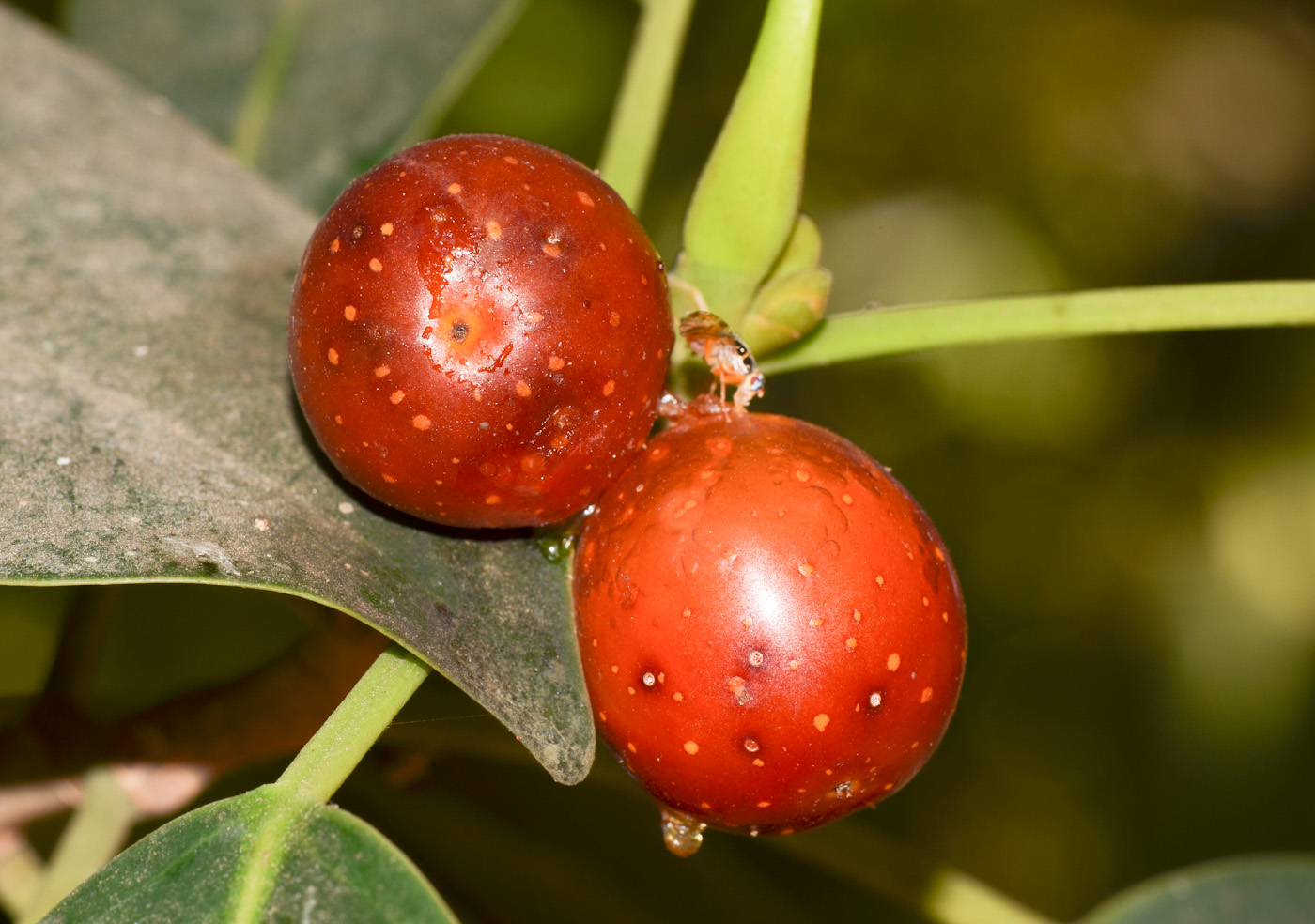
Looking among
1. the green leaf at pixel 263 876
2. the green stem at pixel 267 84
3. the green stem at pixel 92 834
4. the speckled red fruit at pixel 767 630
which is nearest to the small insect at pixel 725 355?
the speckled red fruit at pixel 767 630

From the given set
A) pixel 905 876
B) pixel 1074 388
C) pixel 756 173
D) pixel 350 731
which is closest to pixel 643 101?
pixel 756 173

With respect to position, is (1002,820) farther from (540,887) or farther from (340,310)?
(340,310)

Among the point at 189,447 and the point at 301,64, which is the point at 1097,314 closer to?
the point at 189,447

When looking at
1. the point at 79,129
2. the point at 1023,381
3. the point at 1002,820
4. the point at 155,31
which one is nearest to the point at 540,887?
the point at 79,129

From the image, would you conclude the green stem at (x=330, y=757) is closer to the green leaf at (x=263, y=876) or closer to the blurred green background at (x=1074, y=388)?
the green leaf at (x=263, y=876)

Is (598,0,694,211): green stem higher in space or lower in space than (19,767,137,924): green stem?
higher

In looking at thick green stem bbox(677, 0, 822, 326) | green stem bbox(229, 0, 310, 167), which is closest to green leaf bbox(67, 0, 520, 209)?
green stem bbox(229, 0, 310, 167)

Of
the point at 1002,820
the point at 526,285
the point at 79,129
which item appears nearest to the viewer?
the point at 526,285

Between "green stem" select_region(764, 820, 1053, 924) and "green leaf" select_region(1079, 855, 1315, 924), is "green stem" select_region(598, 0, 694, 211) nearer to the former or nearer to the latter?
"green stem" select_region(764, 820, 1053, 924)
